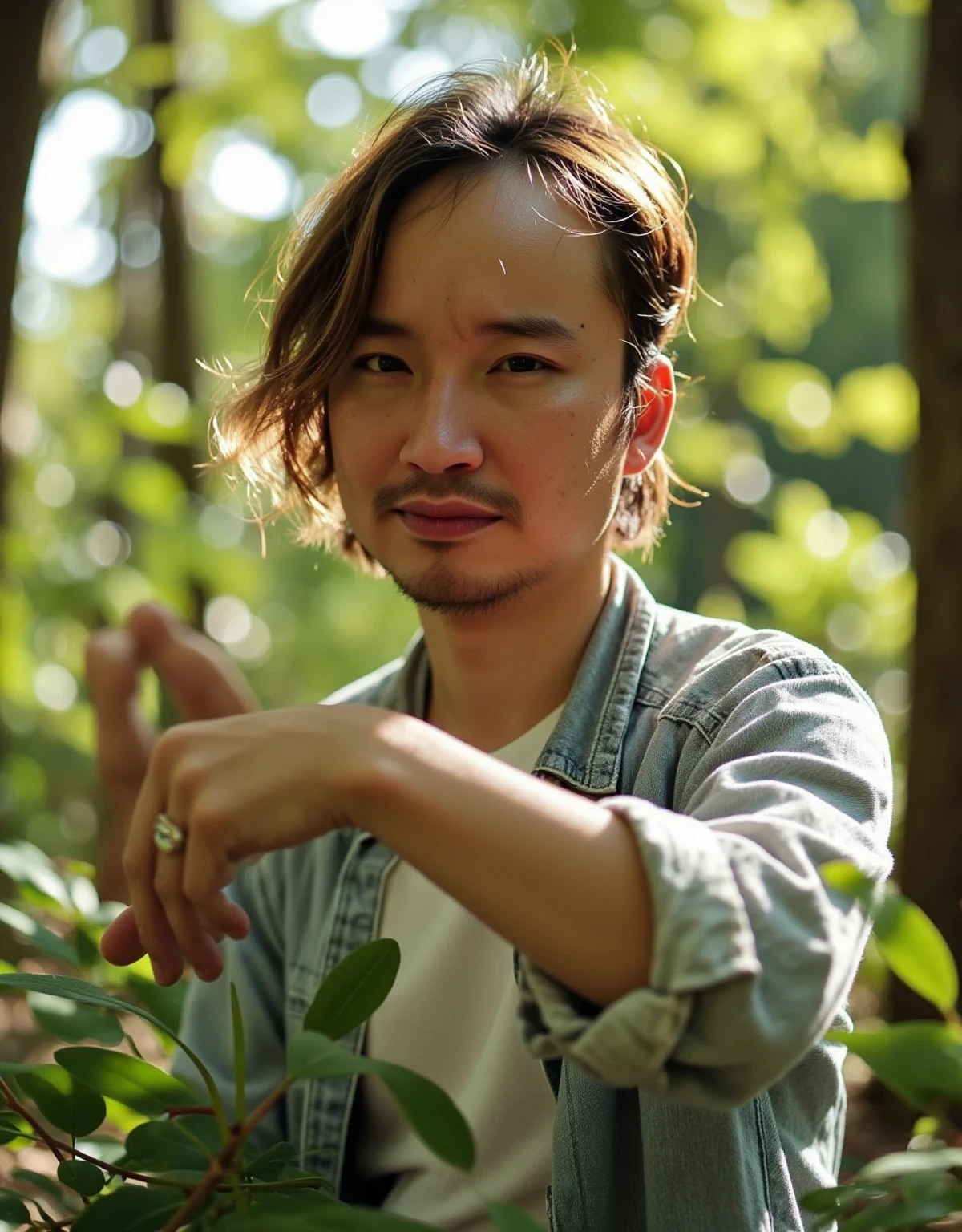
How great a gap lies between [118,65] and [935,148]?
3.09m

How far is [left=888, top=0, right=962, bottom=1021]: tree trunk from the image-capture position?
2.41 metres

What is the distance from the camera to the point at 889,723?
13.9 feet

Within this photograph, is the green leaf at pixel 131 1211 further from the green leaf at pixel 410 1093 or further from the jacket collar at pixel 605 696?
the jacket collar at pixel 605 696

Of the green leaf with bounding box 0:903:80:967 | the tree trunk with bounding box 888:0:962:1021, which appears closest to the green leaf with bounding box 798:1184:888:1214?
the green leaf with bounding box 0:903:80:967

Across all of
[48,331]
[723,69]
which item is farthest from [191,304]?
[48,331]

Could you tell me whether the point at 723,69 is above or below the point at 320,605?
above

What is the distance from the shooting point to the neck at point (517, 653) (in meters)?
1.70

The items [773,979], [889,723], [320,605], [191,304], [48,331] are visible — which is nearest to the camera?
[773,979]

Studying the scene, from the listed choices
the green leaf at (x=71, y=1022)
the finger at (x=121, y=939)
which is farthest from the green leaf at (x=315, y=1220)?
the green leaf at (x=71, y=1022)

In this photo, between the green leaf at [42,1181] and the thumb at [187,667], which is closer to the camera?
the green leaf at [42,1181]

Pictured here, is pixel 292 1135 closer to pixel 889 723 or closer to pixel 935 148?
pixel 935 148

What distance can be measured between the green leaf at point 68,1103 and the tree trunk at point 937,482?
1.71 metres

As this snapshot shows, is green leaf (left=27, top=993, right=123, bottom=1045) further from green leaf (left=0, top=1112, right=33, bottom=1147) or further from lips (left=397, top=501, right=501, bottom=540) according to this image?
lips (left=397, top=501, right=501, bottom=540)

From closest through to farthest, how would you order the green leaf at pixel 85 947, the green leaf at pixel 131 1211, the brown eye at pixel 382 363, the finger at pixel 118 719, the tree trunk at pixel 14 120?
the green leaf at pixel 131 1211
the brown eye at pixel 382 363
the green leaf at pixel 85 947
the tree trunk at pixel 14 120
the finger at pixel 118 719
